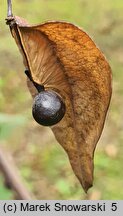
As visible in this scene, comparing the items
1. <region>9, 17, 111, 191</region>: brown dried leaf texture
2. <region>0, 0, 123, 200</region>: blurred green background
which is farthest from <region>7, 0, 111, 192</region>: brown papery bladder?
<region>0, 0, 123, 200</region>: blurred green background

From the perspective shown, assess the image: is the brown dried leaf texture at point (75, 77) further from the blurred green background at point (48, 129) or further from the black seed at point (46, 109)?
the blurred green background at point (48, 129)

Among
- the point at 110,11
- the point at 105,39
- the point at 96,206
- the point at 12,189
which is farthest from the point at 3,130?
the point at 110,11

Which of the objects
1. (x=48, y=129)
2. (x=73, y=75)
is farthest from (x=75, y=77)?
(x=48, y=129)

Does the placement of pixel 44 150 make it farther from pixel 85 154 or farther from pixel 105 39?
pixel 85 154

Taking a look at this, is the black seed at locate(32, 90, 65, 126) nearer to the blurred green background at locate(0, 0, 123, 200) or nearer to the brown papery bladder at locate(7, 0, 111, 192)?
the brown papery bladder at locate(7, 0, 111, 192)

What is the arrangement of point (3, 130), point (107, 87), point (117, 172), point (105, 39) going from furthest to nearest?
point (105, 39)
point (117, 172)
point (3, 130)
point (107, 87)
